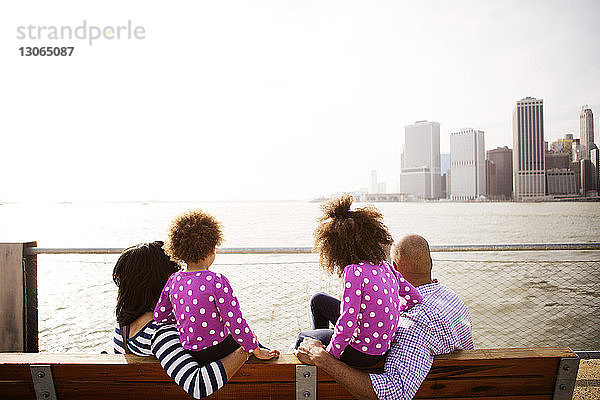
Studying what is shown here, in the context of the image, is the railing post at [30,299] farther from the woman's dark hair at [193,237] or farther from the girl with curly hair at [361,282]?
the girl with curly hair at [361,282]

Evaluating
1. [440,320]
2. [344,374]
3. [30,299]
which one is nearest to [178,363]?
[344,374]

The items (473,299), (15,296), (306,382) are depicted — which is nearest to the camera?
(306,382)

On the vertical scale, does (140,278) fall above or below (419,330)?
above

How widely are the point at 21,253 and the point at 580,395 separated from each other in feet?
12.5

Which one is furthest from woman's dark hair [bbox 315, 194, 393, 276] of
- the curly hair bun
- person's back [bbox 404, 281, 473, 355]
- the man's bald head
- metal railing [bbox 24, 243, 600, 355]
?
metal railing [bbox 24, 243, 600, 355]

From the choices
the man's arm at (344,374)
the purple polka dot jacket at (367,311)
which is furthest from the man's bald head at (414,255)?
the man's arm at (344,374)

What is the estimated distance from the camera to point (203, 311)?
6.35 ft

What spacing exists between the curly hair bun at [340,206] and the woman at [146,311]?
68 cm

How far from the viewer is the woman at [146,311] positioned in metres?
1.88

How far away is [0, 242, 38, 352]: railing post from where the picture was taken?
3268 millimetres

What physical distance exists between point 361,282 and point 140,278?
1047 mm

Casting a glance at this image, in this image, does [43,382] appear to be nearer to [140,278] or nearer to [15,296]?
[140,278]

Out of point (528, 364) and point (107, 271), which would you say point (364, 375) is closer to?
point (528, 364)

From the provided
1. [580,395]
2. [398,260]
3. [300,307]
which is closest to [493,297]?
[300,307]
